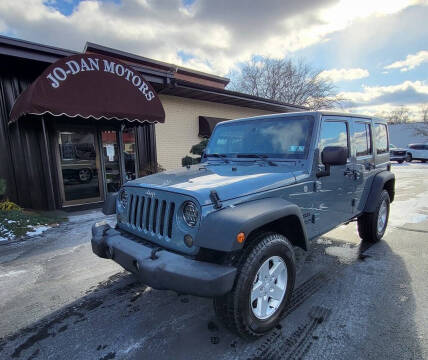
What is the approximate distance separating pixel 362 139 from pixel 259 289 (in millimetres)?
2796

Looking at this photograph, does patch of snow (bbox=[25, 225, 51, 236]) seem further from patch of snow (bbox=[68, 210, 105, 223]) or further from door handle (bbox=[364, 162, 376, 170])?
door handle (bbox=[364, 162, 376, 170])

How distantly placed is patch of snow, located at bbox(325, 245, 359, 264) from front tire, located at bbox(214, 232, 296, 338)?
5.65ft

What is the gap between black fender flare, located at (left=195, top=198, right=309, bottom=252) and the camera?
186 cm

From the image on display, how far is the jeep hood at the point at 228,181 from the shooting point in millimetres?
2181

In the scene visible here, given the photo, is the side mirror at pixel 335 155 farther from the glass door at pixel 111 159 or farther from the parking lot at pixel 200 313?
the glass door at pixel 111 159

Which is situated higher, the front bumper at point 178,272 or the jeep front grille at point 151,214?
the jeep front grille at point 151,214

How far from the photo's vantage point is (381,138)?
14.4 ft

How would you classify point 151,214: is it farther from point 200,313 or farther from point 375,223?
point 375,223

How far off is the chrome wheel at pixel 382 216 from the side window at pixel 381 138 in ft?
2.85

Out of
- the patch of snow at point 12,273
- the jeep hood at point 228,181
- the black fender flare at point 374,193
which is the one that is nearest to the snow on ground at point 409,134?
the black fender flare at point 374,193

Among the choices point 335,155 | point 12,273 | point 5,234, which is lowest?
point 12,273

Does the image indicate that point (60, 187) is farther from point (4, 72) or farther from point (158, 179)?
point (158, 179)

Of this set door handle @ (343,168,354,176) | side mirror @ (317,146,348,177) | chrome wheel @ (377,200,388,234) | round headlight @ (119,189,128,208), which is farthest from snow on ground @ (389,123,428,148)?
round headlight @ (119,189,128,208)

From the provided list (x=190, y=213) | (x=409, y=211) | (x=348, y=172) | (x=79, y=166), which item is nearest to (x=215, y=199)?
(x=190, y=213)
